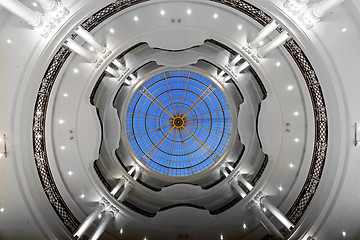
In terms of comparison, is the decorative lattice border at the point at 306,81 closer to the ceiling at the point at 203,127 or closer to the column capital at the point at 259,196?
the ceiling at the point at 203,127

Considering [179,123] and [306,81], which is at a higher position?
[306,81]

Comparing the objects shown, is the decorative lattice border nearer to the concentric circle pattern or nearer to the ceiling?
the ceiling

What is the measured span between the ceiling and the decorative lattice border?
6 cm

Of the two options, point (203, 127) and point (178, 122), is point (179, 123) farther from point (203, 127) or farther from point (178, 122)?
point (203, 127)

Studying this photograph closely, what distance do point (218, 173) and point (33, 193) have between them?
11666mm

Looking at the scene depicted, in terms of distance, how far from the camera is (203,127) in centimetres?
1827

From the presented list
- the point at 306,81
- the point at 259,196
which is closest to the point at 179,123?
the point at 259,196

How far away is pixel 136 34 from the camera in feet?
44.0

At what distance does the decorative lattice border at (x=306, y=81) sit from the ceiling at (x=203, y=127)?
6 centimetres

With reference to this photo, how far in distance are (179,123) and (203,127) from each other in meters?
1.90

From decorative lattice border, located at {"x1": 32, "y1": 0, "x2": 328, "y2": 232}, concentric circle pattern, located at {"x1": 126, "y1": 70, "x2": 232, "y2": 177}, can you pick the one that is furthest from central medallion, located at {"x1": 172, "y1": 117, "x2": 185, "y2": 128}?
decorative lattice border, located at {"x1": 32, "y1": 0, "x2": 328, "y2": 232}

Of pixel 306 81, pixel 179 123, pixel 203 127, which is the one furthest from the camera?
pixel 203 127

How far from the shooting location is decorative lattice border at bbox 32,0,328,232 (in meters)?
12.0

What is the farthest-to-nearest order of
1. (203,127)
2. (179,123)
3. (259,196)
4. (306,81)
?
(203,127)
(179,123)
(259,196)
(306,81)
